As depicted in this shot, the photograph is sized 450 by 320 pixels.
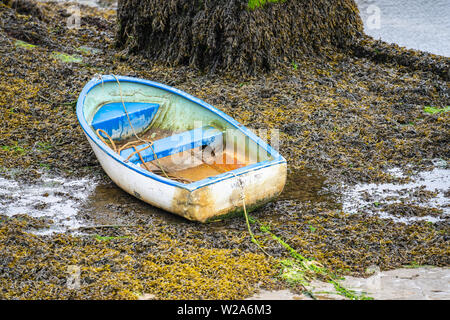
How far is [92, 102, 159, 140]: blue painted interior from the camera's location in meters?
7.24

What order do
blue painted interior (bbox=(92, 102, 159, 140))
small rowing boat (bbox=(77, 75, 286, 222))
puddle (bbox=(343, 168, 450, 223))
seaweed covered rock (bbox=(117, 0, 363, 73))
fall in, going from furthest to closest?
1. seaweed covered rock (bbox=(117, 0, 363, 73))
2. blue painted interior (bbox=(92, 102, 159, 140))
3. puddle (bbox=(343, 168, 450, 223))
4. small rowing boat (bbox=(77, 75, 286, 222))

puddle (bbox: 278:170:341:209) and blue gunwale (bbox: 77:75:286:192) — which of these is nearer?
blue gunwale (bbox: 77:75:286:192)

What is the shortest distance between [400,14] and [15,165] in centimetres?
888

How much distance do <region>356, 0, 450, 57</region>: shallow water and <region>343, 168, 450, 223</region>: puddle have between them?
4.71 m

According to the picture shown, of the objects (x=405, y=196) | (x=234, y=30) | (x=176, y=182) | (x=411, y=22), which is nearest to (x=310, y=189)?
(x=405, y=196)

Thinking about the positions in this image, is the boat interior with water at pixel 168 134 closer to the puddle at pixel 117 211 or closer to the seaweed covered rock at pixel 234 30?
the puddle at pixel 117 211

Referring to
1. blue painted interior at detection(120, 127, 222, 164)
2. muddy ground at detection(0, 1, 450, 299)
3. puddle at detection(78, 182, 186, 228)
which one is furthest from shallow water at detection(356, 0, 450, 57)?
puddle at detection(78, 182, 186, 228)

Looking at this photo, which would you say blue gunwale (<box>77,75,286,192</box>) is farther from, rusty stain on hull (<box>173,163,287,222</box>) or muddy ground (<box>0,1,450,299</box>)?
muddy ground (<box>0,1,450,299</box>)

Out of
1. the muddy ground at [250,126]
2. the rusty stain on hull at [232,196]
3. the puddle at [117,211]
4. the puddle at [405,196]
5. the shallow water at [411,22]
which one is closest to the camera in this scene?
the muddy ground at [250,126]

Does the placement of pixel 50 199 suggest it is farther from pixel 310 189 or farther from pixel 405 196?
pixel 405 196

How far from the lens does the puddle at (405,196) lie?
6.05 meters

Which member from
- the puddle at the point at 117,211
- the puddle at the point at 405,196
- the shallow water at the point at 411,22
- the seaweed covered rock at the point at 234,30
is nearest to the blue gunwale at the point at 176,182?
the puddle at the point at 117,211

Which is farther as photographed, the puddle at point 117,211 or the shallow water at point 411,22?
the shallow water at point 411,22

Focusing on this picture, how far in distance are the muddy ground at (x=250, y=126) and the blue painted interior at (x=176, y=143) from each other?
1.51 feet
